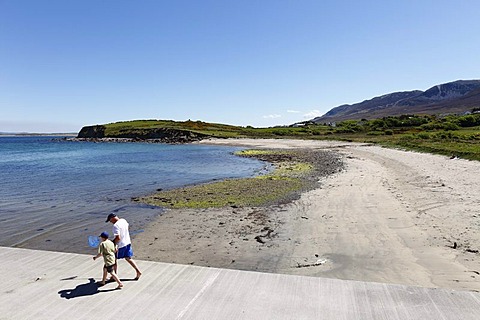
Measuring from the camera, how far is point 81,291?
726 centimetres

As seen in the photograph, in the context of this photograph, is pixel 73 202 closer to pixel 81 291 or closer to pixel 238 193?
pixel 238 193

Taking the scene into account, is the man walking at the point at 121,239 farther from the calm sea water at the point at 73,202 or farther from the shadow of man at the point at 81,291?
the calm sea water at the point at 73,202

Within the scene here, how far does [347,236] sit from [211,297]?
6.64 metres

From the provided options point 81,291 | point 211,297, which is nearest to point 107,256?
point 81,291

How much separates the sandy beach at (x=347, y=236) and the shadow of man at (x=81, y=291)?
3.00 metres

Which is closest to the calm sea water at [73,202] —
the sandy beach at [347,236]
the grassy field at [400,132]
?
the sandy beach at [347,236]

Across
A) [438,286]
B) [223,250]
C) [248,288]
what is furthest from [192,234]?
[438,286]

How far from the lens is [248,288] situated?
289 inches

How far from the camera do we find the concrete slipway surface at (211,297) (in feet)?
20.7

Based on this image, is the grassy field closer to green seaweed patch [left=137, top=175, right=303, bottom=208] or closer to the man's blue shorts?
green seaweed patch [left=137, top=175, right=303, bottom=208]

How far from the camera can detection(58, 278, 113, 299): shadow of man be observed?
7090 millimetres

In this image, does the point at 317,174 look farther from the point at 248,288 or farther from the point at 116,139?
the point at 116,139

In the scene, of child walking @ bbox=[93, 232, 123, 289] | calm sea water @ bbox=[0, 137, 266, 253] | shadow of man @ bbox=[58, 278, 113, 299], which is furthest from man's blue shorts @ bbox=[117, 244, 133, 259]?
calm sea water @ bbox=[0, 137, 266, 253]

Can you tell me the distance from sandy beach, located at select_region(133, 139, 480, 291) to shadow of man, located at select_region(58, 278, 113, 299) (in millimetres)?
3002
